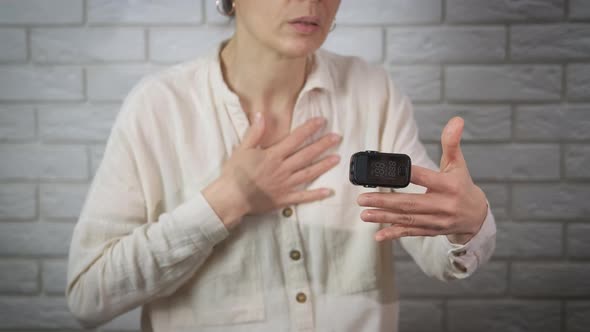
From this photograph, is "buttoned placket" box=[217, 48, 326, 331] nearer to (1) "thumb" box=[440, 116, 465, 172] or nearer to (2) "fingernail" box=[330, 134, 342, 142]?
(2) "fingernail" box=[330, 134, 342, 142]

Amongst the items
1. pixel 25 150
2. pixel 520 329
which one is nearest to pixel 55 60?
pixel 25 150

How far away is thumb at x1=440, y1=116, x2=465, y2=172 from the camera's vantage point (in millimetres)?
623

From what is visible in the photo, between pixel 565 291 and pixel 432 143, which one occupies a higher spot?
pixel 432 143

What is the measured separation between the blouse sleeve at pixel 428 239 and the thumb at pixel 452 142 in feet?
0.33

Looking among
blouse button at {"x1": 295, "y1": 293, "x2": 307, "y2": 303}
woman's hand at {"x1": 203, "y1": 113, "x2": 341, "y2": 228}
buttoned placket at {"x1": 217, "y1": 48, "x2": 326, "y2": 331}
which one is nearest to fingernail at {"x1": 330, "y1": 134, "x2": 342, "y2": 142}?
woman's hand at {"x1": 203, "y1": 113, "x2": 341, "y2": 228}

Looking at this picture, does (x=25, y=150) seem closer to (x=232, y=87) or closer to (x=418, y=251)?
(x=232, y=87)

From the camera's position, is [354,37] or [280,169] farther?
[354,37]

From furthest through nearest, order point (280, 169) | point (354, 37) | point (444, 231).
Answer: point (354, 37) → point (280, 169) → point (444, 231)

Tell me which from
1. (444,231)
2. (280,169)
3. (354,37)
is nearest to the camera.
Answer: (444,231)

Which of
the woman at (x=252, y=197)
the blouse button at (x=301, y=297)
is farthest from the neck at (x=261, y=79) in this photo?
the blouse button at (x=301, y=297)

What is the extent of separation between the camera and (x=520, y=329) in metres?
1.11

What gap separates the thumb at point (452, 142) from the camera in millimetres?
623

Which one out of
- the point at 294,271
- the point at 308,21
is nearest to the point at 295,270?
the point at 294,271

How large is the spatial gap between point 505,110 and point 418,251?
0.34m
